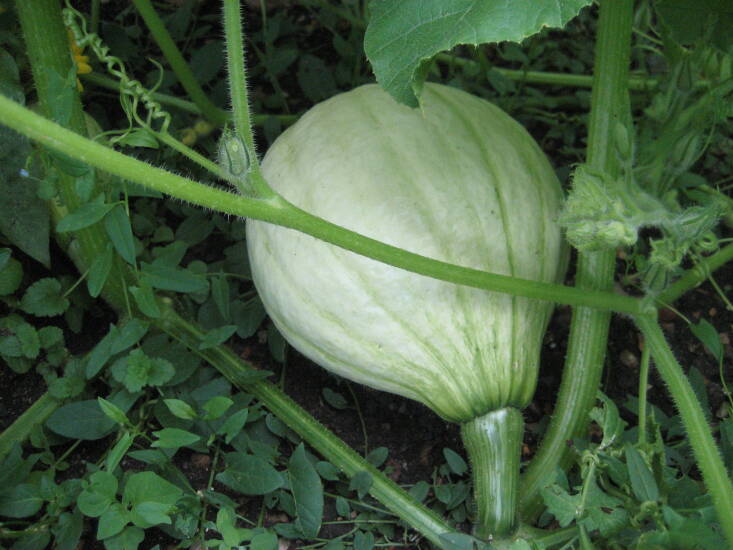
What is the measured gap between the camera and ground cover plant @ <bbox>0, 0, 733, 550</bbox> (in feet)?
3.71

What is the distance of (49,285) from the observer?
57.1 inches

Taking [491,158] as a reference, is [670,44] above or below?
above

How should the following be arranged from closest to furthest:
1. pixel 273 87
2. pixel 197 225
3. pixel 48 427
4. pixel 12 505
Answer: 1. pixel 12 505
2. pixel 48 427
3. pixel 197 225
4. pixel 273 87

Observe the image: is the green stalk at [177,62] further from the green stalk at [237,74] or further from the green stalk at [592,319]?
the green stalk at [592,319]

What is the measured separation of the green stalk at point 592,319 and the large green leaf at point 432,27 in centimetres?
37

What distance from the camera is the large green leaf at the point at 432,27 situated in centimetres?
99

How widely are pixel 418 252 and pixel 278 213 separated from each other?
0.27 m

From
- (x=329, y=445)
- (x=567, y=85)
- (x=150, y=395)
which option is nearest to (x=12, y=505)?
(x=150, y=395)

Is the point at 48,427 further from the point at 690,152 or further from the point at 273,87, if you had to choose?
the point at 690,152

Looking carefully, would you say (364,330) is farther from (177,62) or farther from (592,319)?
(177,62)

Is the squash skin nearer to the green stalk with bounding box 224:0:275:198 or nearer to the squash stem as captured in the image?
the squash stem

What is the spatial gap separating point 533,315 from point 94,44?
0.84 m

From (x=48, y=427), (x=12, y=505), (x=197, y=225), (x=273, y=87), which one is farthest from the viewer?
(x=273, y=87)

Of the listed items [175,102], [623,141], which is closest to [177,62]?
[175,102]
